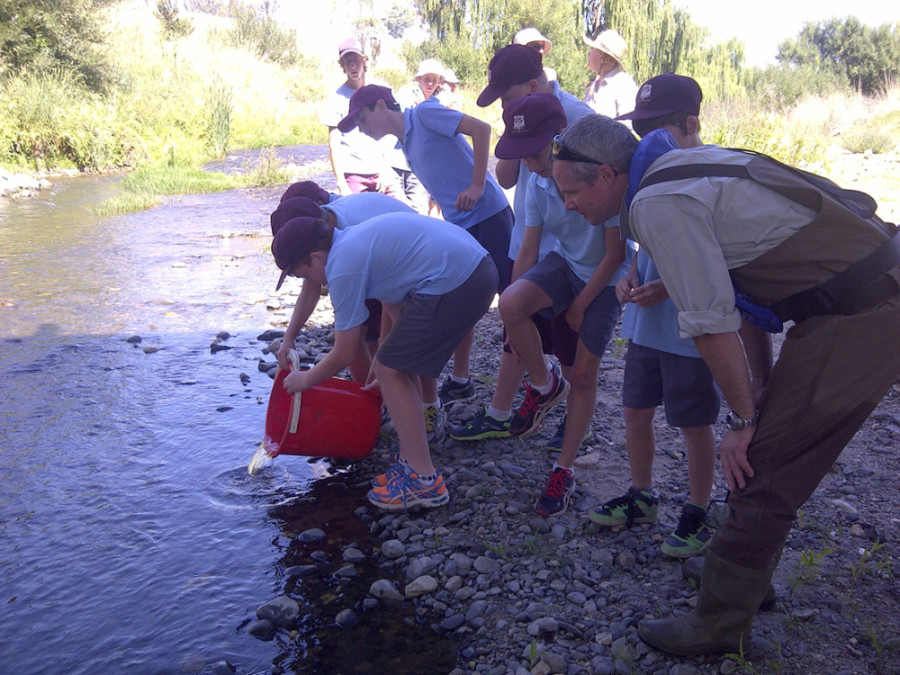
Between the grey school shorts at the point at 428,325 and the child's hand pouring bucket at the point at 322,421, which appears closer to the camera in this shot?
the grey school shorts at the point at 428,325

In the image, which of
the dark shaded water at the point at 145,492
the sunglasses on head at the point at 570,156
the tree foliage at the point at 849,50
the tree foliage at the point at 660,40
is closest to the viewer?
the sunglasses on head at the point at 570,156

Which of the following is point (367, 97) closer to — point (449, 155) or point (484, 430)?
point (449, 155)

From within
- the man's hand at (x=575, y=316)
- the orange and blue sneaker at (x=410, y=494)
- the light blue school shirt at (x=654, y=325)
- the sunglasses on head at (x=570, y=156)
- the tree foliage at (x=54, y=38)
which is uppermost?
the tree foliage at (x=54, y=38)

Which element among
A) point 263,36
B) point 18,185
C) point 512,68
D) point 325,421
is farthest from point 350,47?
point 263,36

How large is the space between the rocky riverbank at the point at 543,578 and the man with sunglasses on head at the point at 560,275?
0.31 meters

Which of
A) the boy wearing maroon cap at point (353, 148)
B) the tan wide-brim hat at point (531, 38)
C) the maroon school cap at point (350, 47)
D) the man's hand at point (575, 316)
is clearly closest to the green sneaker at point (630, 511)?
the man's hand at point (575, 316)

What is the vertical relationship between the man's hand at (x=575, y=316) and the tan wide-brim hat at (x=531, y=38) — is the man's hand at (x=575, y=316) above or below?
below

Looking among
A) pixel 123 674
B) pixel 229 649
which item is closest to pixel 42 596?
pixel 123 674

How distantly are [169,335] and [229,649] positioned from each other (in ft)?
12.3

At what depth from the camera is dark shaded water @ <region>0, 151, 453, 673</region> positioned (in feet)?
8.35

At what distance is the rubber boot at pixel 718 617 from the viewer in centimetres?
209

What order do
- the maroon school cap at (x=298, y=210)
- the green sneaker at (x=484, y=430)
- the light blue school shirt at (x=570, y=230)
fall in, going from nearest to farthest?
the light blue school shirt at (x=570, y=230)
the maroon school cap at (x=298, y=210)
the green sneaker at (x=484, y=430)

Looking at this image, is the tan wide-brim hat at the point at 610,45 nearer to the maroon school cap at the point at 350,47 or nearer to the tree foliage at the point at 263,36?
the maroon school cap at the point at 350,47

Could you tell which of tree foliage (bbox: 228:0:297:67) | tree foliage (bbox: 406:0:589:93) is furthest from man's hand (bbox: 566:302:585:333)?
tree foliage (bbox: 228:0:297:67)
